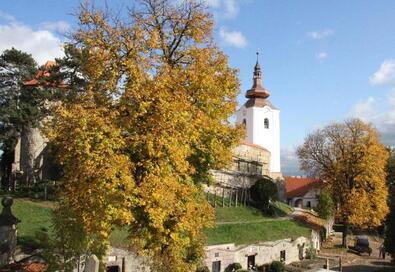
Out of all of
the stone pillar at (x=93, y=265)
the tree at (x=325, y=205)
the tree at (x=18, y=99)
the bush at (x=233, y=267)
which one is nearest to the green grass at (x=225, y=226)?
the bush at (x=233, y=267)

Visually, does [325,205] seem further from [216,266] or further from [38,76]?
[38,76]

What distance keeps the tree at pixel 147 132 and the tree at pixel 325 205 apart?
97.9ft

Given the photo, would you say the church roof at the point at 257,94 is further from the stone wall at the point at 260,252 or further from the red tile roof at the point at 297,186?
the stone wall at the point at 260,252

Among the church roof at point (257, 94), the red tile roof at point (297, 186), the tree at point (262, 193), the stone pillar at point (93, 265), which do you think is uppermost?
the church roof at point (257, 94)

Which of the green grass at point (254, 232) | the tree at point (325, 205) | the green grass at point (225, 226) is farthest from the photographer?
the tree at point (325, 205)

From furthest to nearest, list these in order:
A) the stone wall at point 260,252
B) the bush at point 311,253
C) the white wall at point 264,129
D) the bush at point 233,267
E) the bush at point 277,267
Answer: the white wall at point 264,129 < the bush at point 311,253 < the bush at point 277,267 < the bush at point 233,267 < the stone wall at point 260,252

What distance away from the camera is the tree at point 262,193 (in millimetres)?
41594

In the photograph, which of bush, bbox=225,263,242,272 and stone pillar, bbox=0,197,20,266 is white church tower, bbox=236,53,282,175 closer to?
bush, bbox=225,263,242,272

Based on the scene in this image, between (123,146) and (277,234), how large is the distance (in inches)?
916

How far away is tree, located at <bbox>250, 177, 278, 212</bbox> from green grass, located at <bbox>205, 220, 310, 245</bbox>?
2952 millimetres

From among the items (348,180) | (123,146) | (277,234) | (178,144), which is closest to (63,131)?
(123,146)

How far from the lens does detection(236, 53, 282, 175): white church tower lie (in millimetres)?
62781

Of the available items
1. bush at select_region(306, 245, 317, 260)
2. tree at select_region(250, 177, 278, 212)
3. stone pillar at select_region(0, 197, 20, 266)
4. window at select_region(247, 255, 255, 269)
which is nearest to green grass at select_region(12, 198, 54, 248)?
stone pillar at select_region(0, 197, 20, 266)

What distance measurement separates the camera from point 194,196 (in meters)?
17.0
